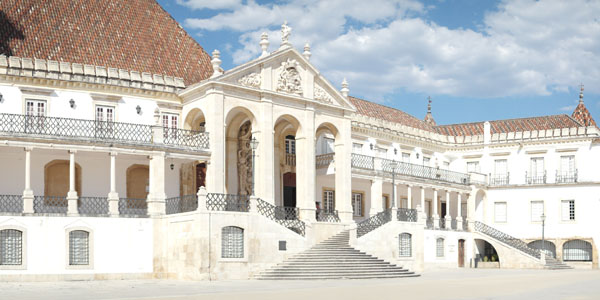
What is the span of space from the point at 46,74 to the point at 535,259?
26.6 m

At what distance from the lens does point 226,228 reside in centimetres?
2742

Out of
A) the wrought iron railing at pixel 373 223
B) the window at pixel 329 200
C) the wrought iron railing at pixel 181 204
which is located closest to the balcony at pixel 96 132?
the wrought iron railing at pixel 181 204

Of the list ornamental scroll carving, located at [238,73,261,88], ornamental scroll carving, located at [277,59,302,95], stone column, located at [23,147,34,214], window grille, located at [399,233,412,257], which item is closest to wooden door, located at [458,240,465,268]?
window grille, located at [399,233,412,257]

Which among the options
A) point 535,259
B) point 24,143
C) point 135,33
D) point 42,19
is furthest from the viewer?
point 535,259

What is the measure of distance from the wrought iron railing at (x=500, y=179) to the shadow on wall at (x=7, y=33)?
30.3 meters

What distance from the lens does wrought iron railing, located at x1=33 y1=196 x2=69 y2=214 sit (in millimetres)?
27953

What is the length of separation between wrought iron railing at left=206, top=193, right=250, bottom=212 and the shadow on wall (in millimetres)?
9837

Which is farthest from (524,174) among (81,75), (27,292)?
(27,292)

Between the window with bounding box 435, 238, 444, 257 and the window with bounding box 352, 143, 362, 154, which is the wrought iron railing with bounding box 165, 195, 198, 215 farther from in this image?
the window with bounding box 435, 238, 444, 257

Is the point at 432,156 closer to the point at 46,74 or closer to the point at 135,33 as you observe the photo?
the point at 135,33

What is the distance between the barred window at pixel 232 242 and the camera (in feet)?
89.6

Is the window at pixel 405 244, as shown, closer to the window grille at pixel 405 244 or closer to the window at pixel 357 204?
the window grille at pixel 405 244

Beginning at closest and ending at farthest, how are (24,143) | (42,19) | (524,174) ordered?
1. (24,143)
2. (42,19)
3. (524,174)

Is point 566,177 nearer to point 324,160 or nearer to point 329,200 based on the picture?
point 329,200
